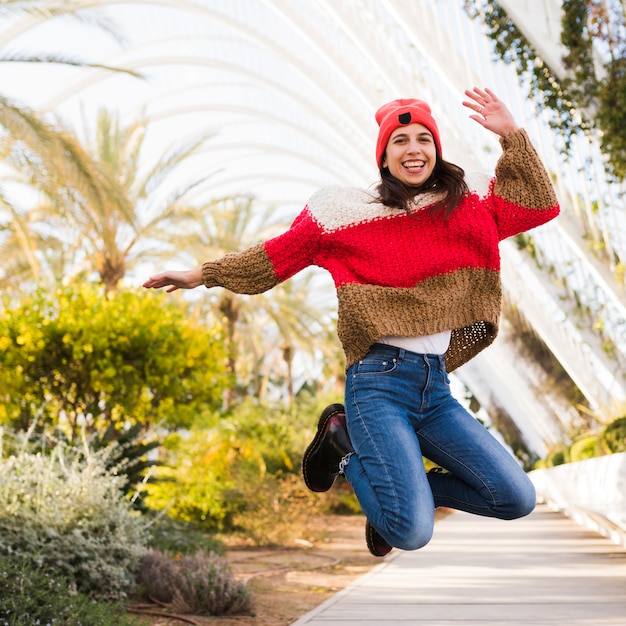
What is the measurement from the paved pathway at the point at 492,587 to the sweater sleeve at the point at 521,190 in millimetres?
3099

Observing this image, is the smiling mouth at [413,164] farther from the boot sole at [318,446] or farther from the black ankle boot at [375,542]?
the black ankle boot at [375,542]

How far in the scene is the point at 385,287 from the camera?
13.0 feet

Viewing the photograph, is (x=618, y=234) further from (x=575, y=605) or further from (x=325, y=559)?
(x=575, y=605)

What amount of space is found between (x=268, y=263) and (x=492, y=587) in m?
4.53

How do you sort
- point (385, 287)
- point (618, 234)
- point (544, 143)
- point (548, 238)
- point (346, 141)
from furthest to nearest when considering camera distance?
point (346, 141)
point (548, 238)
point (544, 143)
point (618, 234)
point (385, 287)

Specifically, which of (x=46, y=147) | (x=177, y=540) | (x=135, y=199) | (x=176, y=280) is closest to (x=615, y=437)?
(x=177, y=540)

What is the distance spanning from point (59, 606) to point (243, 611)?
181 cm

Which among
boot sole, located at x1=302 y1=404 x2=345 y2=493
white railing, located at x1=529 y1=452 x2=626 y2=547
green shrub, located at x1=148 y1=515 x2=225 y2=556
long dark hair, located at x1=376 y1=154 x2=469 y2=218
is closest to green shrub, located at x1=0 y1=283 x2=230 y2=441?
green shrub, located at x1=148 y1=515 x2=225 y2=556

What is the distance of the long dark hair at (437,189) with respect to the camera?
12.9ft

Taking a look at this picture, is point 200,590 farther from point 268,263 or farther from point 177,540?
point 268,263

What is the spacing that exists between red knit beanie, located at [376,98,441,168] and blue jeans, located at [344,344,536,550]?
0.92 meters

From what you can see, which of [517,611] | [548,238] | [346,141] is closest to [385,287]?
[517,611]

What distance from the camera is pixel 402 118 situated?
13.2ft

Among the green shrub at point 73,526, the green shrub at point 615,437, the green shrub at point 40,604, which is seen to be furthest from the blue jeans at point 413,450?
the green shrub at point 615,437
